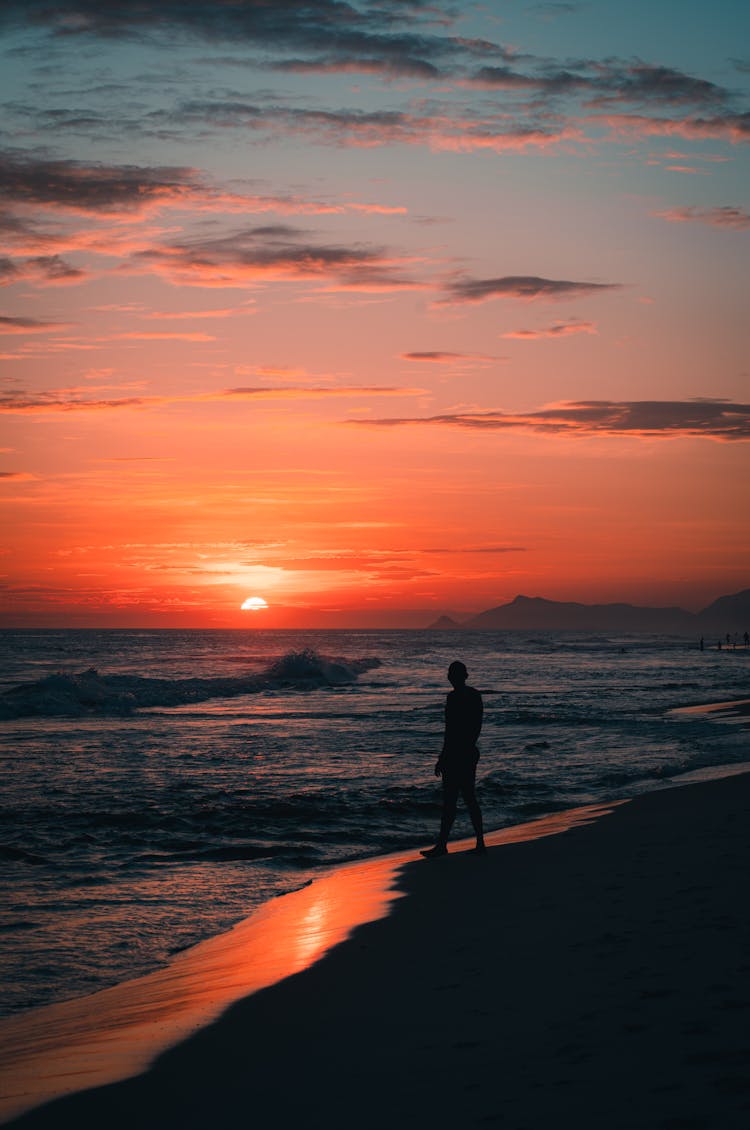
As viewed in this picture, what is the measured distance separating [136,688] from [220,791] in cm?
3453

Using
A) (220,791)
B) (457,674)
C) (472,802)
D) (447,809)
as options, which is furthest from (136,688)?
(457,674)

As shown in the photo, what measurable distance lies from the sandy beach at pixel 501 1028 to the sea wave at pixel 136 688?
31.4m

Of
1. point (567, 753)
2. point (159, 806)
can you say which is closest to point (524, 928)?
point (159, 806)

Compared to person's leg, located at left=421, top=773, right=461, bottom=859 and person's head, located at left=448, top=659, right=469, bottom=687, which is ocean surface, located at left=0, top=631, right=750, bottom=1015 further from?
person's head, located at left=448, top=659, right=469, bottom=687

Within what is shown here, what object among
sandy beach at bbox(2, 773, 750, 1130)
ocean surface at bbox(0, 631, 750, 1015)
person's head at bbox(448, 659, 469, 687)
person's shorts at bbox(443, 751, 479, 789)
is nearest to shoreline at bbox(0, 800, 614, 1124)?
sandy beach at bbox(2, 773, 750, 1130)

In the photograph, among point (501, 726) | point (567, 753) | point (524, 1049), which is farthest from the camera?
point (501, 726)

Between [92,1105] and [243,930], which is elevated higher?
[92,1105]

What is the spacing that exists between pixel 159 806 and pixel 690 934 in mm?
10960

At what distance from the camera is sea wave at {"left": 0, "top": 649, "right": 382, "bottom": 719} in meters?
37.4

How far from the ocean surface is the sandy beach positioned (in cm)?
255

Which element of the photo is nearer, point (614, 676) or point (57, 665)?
point (614, 676)

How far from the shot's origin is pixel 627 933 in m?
6.13

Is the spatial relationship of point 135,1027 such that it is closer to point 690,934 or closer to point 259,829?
point 690,934

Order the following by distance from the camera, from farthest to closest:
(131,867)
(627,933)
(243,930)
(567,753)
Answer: (567,753)
(131,867)
(243,930)
(627,933)
